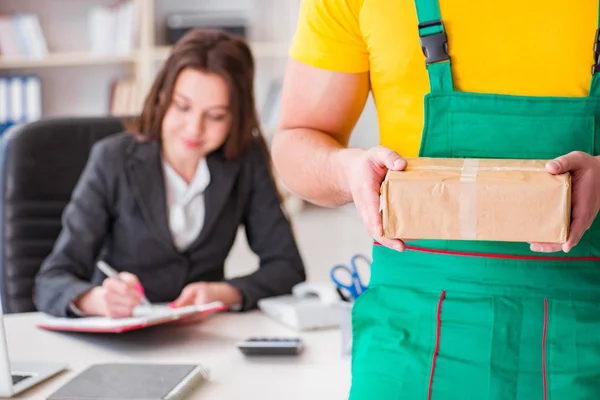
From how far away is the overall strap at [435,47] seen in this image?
105 centimetres

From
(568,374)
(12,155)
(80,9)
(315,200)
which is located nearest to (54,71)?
(80,9)

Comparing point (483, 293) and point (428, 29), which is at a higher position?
point (428, 29)

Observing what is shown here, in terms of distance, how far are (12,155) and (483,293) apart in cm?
150

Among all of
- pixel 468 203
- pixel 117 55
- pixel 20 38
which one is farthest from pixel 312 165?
pixel 20 38

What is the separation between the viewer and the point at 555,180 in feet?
2.84

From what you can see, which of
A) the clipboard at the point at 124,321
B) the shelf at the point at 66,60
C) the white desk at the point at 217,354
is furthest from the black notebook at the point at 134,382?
the shelf at the point at 66,60

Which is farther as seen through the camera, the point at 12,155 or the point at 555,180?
the point at 12,155

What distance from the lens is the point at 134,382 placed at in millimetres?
1256

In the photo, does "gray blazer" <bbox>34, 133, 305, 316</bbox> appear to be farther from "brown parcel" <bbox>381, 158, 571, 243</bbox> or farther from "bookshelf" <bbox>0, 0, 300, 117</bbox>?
"bookshelf" <bbox>0, 0, 300, 117</bbox>

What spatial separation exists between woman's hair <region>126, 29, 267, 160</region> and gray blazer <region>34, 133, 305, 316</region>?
0.17 ft

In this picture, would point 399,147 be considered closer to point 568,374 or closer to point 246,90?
point 568,374

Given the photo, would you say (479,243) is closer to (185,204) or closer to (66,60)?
(185,204)

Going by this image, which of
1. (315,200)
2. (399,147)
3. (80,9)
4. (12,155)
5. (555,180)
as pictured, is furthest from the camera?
(80,9)

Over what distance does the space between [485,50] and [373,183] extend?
253 mm
